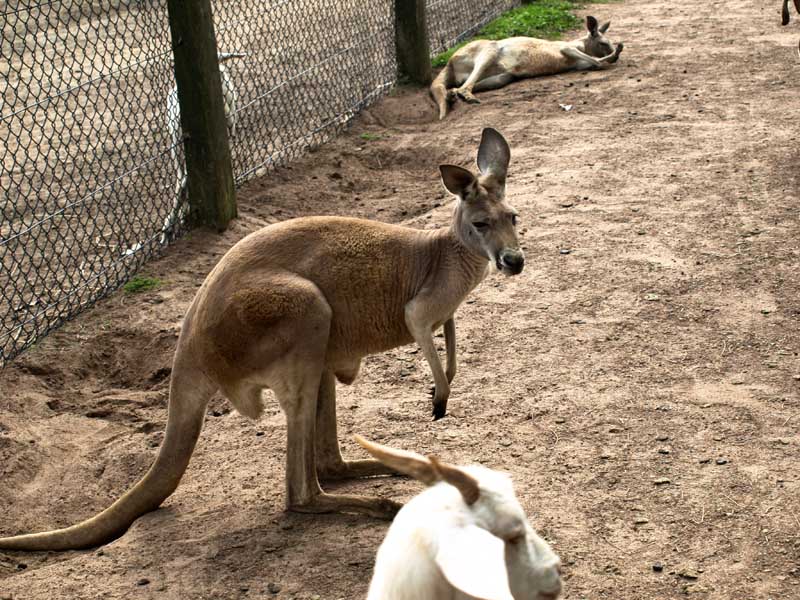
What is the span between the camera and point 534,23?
11.0 m

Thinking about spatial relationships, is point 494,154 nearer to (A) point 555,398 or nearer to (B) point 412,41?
(A) point 555,398

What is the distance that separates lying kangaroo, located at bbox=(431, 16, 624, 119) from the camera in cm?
912

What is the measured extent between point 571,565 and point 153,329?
8.87 feet

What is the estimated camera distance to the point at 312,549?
338 centimetres

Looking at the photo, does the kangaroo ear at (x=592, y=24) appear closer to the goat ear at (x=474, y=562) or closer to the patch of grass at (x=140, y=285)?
the patch of grass at (x=140, y=285)

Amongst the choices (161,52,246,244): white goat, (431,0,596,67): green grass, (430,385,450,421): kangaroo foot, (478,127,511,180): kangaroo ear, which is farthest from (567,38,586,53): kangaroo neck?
(430,385,450,421): kangaroo foot

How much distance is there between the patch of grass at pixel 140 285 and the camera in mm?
5523

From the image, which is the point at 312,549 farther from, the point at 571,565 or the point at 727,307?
the point at 727,307

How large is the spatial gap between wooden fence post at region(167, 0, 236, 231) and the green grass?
4.32m

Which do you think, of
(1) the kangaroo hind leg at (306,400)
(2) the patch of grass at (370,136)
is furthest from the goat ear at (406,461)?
(2) the patch of grass at (370,136)

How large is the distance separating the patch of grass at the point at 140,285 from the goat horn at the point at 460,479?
4.17m

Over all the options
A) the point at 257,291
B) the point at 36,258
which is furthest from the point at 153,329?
the point at 257,291

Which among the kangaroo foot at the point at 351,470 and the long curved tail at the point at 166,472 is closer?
the long curved tail at the point at 166,472

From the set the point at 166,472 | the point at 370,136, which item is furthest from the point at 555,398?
the point at 370,136
